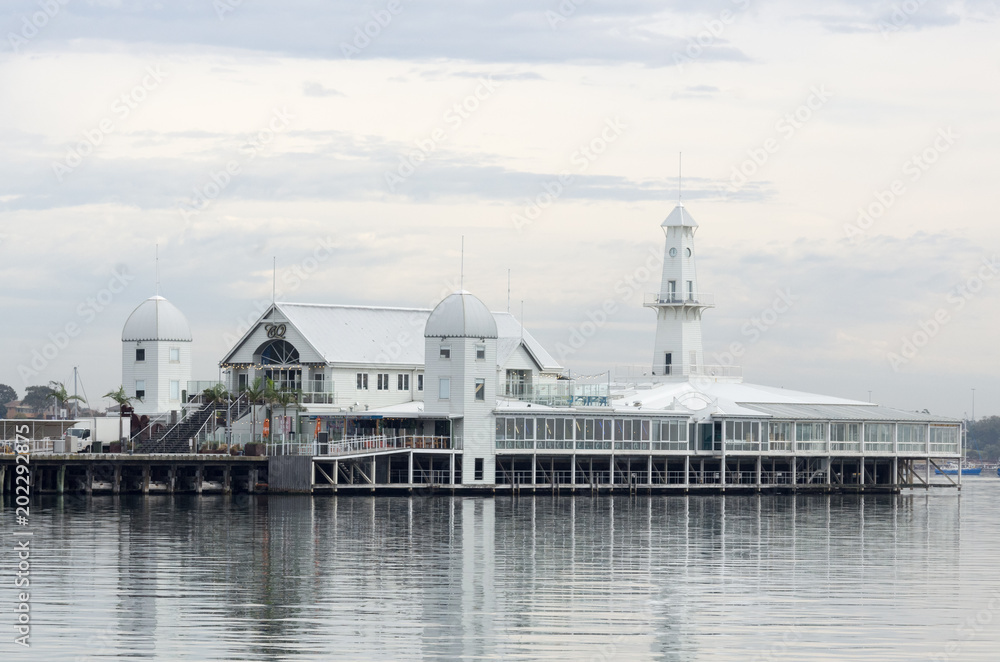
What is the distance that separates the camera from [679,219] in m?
103

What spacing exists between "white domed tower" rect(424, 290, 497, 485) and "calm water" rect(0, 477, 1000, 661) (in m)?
16.1

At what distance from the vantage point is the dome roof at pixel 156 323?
98250mm

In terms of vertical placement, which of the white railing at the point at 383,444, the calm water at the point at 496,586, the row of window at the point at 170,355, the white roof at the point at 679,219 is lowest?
the calm water at the point at 496,586

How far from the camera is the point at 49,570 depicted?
41.1 metres

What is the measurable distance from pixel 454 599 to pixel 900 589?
11.9m

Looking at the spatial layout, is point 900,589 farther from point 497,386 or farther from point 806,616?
point 497,386

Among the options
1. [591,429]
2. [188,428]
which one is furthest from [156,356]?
[591,429]

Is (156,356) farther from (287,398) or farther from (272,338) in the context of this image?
(287,398)

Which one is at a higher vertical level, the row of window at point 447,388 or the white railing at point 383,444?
the row of window at point 447,388

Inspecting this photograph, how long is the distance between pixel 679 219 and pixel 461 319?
25183 mm

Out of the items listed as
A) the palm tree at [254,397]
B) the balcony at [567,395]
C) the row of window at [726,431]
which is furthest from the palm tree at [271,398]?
the balcony at [567,395]

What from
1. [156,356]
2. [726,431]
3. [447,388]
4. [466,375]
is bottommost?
[726,431]

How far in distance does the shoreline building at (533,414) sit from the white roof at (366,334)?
0.11 m

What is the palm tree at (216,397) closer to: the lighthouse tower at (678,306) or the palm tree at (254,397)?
the palm tree at (254,397)
